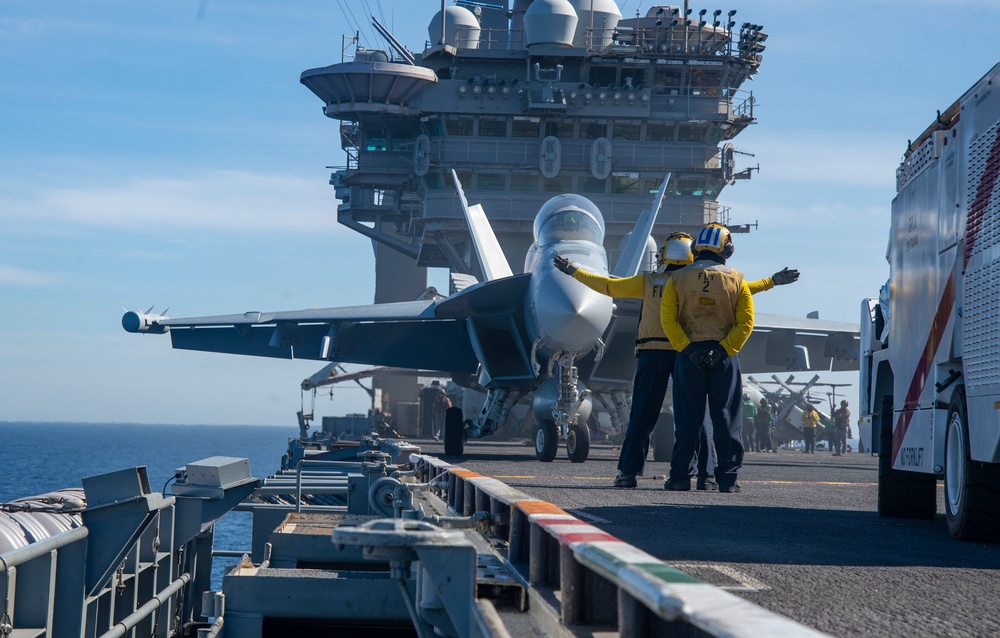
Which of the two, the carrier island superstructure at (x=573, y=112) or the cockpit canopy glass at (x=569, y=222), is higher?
the carrier island superstructure at (x=573, y=112)

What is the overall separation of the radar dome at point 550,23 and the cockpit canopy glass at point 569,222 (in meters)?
27.0

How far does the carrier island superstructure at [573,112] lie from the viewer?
44031mm

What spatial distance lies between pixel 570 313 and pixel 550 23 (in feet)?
102

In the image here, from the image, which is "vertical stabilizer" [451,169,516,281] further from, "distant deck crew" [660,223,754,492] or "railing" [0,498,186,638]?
"railing" [0,498,186,638]

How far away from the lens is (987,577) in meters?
4.80

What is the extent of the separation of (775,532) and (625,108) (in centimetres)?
3861

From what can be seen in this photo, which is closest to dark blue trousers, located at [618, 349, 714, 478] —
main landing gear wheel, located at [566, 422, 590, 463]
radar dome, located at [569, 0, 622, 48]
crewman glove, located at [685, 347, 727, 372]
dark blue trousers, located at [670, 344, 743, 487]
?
dark blue trousers, located at [670, 344, 743, 487]

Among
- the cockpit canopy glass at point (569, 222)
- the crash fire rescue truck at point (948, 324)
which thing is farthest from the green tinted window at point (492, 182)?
the crash fire rescue truck at point (948, 324)

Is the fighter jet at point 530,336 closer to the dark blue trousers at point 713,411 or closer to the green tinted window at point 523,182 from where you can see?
the dark blue trousers at point 713,411

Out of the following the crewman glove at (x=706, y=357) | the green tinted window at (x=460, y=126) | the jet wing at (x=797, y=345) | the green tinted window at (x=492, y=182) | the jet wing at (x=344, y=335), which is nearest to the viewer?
the crewman glove at (x=706, y=357)

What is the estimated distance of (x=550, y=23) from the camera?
43.9m

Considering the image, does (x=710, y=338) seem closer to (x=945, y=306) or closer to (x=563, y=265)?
(x=563, y=265)

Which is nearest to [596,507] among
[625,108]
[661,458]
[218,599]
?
[218,599]

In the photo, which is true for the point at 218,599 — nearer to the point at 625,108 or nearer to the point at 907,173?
the point at 907,173
